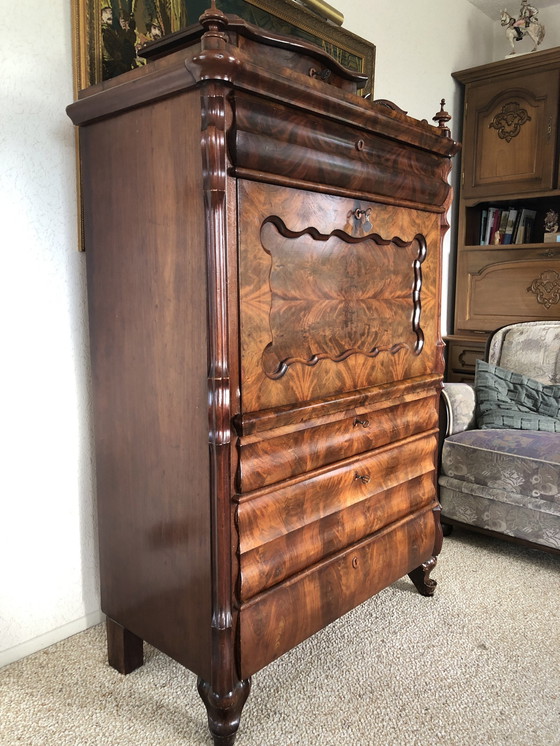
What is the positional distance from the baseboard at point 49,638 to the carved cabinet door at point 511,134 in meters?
2.90

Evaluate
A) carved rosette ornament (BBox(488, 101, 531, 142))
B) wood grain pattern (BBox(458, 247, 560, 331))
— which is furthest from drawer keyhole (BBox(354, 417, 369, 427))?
carved rosette ornament (BBox(488, 101, 531, 142))

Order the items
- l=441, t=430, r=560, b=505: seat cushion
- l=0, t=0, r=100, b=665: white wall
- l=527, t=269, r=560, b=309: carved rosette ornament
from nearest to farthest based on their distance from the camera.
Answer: l=0, t=0, r=100, b=665: white wall
l=441, t=430, r=560, b=505: seat cushion
l=527, t=269, r=560, b=309: carved rosette ornament

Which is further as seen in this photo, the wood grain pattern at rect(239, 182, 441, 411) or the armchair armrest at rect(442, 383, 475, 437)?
the armchair armrest at rect(442, 383, 475, 437)

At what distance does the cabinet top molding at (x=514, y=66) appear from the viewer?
306 centimetres

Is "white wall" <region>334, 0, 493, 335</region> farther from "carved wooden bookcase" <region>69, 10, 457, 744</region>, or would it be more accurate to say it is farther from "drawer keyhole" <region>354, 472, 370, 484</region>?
"drawer keyhole" <region>354, 472, 370, 484</region>

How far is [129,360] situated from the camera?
1498 millimetres

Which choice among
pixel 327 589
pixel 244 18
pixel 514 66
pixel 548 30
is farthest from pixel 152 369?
pixel 548 30

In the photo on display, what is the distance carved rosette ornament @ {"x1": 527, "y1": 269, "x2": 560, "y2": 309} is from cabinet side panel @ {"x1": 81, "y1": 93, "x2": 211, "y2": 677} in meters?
2.51

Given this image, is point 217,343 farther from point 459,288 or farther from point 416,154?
point 459,288

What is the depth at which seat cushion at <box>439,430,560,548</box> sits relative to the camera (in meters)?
2.23

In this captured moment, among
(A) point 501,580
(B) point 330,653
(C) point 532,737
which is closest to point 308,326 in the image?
(B) point 330,653

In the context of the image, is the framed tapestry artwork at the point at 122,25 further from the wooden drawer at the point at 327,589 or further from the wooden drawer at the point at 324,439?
the wooden drawer at the point at 327,589

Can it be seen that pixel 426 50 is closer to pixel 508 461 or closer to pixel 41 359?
pixel 508 461

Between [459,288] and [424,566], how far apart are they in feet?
6.43
